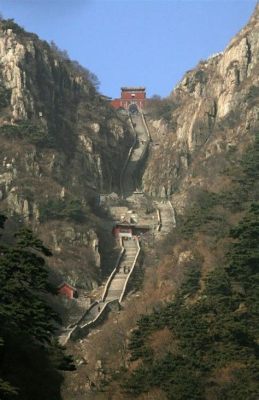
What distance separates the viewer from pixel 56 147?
242 feet

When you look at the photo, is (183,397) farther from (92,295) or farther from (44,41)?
(44,41)

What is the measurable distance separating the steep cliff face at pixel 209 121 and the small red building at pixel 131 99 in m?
14.5

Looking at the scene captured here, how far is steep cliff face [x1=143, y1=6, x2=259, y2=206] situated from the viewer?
75.4m

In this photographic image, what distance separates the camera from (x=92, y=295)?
56094 millimetres

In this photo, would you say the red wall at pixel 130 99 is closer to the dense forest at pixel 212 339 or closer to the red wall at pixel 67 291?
the red wall at pixel 67 291

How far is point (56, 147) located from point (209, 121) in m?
18.4

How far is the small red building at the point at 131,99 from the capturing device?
4379 inches

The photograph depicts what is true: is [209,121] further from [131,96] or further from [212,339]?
[212,339]

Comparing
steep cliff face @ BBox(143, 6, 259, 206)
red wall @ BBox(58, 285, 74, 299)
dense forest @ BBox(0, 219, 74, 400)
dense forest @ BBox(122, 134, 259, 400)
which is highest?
steep cliff face @ BBox(143, 6, 259, 206)

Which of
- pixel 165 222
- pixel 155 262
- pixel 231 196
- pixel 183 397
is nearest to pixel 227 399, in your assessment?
pixel 183 397

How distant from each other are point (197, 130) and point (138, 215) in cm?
1581

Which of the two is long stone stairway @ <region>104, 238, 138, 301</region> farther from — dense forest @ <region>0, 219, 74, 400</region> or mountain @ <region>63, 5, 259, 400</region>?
dense forest @ <region>0, 219, 74, 400</region>

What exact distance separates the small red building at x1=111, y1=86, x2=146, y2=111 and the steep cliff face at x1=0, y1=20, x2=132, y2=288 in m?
12.1

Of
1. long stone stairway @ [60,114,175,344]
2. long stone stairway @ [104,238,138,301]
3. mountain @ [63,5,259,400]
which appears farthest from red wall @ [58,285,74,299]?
mountain @ [63,5,259,400]
